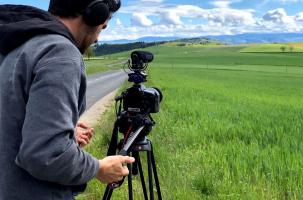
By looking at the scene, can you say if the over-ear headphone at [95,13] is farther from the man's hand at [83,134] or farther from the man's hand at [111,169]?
the man's hand at [83,134]

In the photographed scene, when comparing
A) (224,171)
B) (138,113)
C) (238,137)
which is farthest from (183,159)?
(138,113)

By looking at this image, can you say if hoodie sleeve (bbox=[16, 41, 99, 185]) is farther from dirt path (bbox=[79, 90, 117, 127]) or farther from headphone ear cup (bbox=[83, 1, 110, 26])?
dirt path (bbox=[79, 90, 117, 127])

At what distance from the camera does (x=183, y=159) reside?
6422mm

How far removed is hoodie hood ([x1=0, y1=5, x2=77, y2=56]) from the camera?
1.84 meters

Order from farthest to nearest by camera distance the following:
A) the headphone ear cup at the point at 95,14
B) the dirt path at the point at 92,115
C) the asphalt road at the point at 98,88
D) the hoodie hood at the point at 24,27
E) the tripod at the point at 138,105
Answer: the asphalt road at the point at 98,88
the dirt path at the point at 92,115
the tripod at the point at 138,105
the headphone ear cup at the point at 95,14
the hoodie hood at the point at 24,27

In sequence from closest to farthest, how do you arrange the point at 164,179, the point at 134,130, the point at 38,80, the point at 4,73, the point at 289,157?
the point at 38,80 < the point at 4,73 < the point at 134,130 < the point at 164,179 < the point at 289,157

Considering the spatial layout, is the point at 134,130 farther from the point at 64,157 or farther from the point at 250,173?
the point at 250,173

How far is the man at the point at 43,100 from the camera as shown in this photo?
1733mm

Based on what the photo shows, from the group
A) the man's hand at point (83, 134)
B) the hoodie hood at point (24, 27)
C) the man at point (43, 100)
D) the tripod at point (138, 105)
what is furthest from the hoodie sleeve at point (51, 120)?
the tripod at point (138, 105)

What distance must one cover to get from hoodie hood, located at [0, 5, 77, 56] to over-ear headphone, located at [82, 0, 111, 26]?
10 cm

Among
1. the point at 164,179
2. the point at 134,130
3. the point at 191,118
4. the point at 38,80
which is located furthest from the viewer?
the point at 191,118

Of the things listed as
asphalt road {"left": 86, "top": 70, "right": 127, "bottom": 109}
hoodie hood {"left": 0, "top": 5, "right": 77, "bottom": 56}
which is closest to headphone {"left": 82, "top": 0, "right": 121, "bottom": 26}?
hoodie hood {"left": 0, "top": 5, "right": 77, "bottom": 56}

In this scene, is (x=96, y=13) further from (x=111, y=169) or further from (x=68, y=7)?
(x=111, y=169)

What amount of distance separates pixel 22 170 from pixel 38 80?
1.10 feet
